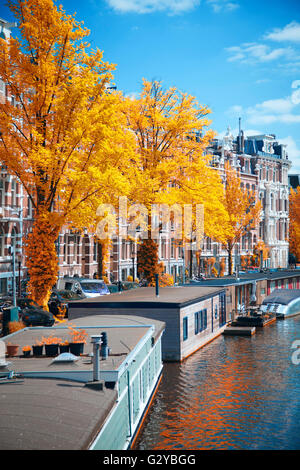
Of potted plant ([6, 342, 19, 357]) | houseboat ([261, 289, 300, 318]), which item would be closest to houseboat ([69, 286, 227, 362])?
potted plant ([6, 342, 19, 357])

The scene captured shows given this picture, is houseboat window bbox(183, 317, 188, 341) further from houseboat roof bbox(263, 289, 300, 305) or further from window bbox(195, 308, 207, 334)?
houseboat roof bbox(263, 289, 300, 305)

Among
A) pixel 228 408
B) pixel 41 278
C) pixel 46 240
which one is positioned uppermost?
pixel 46 240

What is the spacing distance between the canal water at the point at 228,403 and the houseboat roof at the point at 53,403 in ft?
11.4

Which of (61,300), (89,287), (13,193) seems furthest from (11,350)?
(13,193)

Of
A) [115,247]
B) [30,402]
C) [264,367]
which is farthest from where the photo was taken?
[115,247]

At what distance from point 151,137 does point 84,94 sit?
14373mm

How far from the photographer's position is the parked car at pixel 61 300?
36.7 meters

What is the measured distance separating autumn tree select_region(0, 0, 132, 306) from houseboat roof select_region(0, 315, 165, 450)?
12326mm

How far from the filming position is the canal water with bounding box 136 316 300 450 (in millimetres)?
17500

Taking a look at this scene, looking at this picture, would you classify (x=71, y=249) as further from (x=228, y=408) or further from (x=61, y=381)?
(x=61, y=381)

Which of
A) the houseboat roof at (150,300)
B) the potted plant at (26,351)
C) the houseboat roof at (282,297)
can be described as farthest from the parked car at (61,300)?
the potted plant at (26,351)

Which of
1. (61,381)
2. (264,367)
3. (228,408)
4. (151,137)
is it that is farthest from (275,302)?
(61,381)

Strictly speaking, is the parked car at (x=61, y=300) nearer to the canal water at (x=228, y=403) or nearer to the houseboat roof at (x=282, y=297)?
the canal water at (x=228, y=403)

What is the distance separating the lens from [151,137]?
41500mm
